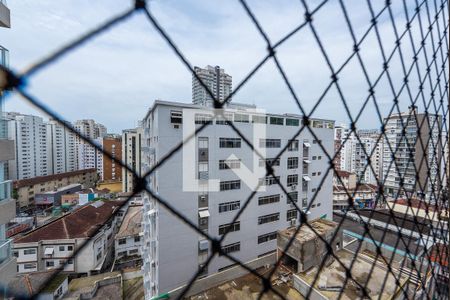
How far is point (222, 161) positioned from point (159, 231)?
5.80ft

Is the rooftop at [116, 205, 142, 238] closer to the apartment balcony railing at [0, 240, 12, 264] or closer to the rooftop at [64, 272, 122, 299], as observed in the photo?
the rooftop at [64, 272, 122, 299]

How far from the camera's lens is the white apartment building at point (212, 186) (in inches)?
153

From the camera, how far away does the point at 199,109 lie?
3916 mm

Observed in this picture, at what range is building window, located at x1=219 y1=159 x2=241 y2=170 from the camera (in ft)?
14.6

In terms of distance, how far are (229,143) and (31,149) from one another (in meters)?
15.6

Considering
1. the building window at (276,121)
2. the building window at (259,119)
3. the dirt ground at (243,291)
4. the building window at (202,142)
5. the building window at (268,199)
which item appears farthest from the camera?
the building window at (276,121)

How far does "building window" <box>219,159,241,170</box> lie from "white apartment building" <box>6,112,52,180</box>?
47.7ft

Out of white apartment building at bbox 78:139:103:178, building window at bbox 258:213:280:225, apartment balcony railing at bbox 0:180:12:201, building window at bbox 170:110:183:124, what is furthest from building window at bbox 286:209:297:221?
white apartment building at bbox 78:139:103:178

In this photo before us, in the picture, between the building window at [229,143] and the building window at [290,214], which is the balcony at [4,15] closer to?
the building window at [229,143]

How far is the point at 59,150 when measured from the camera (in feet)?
52.0

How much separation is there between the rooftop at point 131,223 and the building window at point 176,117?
497cm

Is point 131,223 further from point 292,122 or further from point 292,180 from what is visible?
point 292,122

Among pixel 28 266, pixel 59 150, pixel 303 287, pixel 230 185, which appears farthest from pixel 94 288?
pixel 59 150

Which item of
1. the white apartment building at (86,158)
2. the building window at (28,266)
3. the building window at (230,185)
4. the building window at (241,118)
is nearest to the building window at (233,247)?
the building window at (230,185)
